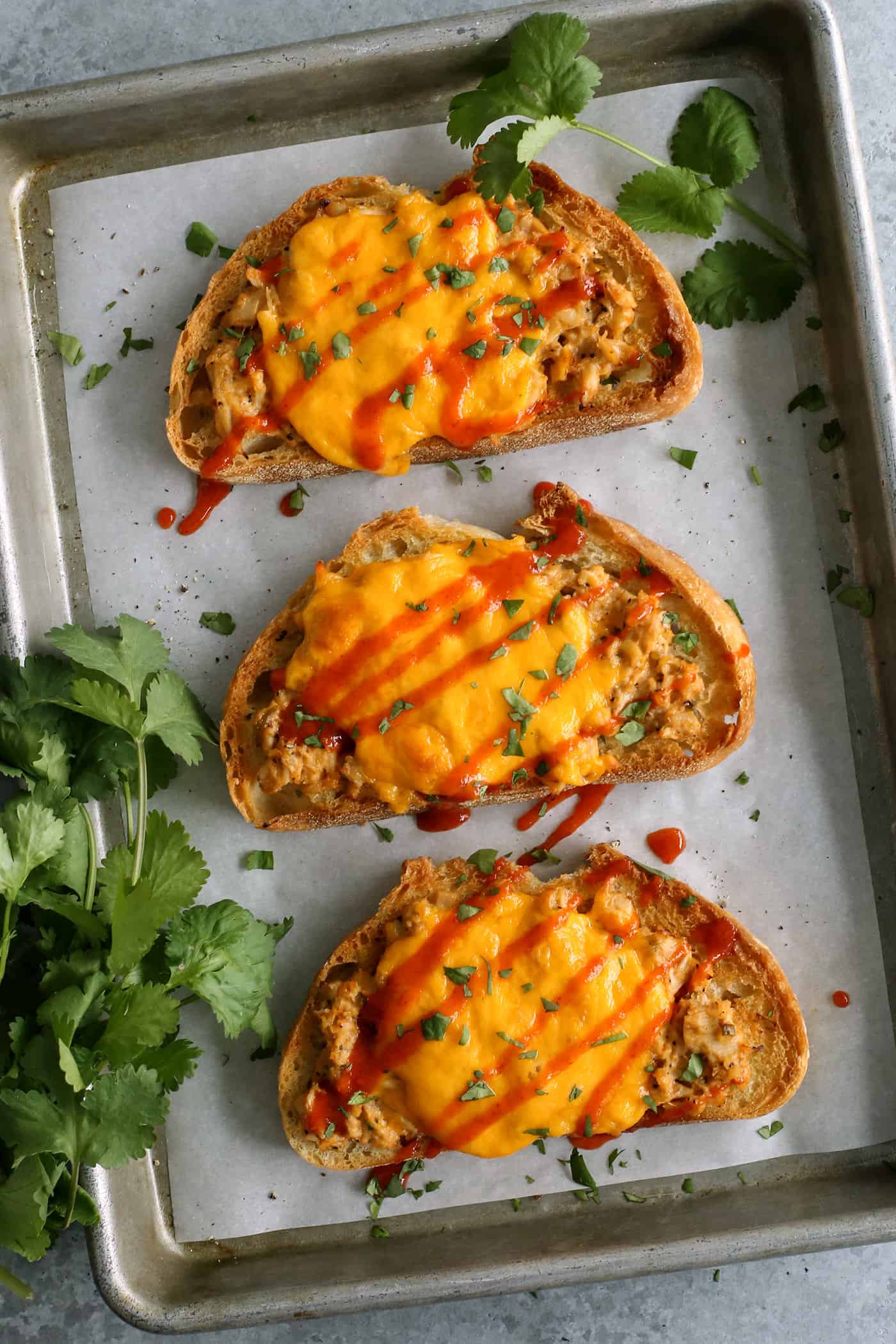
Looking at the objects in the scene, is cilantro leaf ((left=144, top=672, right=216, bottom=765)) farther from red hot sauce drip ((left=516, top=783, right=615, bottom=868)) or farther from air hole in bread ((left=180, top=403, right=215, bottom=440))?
red hot sauce drip ((left=516, top=783, right=615, bottom=868))

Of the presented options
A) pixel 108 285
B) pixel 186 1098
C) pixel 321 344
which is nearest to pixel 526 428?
pixel 321 344

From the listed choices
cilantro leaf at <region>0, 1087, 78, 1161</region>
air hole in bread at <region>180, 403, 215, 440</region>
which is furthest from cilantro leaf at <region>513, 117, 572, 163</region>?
cilantro leaf at <region>0, 1087, 78, 1161</region>

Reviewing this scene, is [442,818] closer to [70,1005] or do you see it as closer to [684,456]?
[70,1005]

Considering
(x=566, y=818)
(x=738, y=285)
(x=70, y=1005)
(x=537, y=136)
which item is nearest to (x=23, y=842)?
(x=70, y=1005)

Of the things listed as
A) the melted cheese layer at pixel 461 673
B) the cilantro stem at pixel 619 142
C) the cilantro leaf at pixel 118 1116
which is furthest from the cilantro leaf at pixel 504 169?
the cilantro leaf at pixel 118 1116

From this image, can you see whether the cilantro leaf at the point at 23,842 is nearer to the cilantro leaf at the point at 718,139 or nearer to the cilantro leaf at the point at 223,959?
the cilantro leaf at the point at 223,959

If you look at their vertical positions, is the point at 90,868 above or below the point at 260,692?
below
